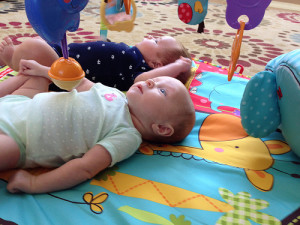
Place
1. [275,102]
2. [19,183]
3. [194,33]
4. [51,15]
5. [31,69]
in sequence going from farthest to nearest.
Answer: [194,33] < [31,69] < [275,102] < [19,183] < [51,15]

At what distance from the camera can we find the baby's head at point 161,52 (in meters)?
1.09

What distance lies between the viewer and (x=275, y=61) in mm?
785

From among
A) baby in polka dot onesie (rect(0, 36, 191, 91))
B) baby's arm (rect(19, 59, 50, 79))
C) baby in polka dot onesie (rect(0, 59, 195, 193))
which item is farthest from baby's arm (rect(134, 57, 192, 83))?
baby's arm (rect(19, 59, 50, 79))

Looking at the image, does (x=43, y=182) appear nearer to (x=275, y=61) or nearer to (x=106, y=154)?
(x=106, y=154)

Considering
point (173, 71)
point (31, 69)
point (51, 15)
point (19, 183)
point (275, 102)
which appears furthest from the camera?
point (173, 71)

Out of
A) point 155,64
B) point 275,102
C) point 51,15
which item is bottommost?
point 155,64

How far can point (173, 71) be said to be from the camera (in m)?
1.01

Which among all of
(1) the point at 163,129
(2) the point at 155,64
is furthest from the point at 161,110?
(2) the point at 155,64

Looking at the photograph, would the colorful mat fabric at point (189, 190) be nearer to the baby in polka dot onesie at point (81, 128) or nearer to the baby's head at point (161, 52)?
the baby in polka dot onesie at point (81, 128)

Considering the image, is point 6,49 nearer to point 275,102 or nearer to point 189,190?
point 189,190

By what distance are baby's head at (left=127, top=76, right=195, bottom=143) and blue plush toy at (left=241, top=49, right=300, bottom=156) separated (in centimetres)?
15

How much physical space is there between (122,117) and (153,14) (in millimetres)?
1949

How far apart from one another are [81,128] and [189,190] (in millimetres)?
292

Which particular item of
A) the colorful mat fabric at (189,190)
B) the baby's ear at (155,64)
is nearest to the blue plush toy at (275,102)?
the colorful mat fabric at (189,190)
